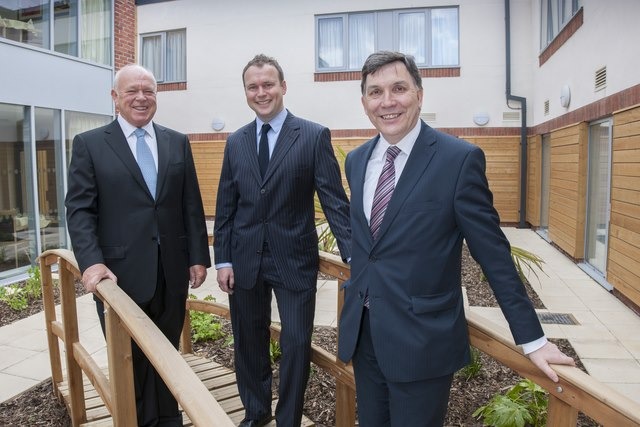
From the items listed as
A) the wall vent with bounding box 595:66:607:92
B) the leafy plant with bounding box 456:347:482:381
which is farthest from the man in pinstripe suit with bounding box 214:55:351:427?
the wall vent with bounding box 595:66:607:92

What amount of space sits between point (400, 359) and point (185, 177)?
5.37ft

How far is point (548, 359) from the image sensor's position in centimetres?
157

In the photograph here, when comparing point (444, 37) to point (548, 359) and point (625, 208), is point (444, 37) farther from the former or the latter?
point (548, 359)

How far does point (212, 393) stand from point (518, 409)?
1877mm

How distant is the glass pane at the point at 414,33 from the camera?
44.4ft

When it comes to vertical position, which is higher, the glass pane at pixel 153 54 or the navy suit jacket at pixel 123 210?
the glass pane at pixel 153 54

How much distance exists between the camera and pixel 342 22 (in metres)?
13.9

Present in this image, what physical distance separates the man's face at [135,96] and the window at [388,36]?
11.3 m

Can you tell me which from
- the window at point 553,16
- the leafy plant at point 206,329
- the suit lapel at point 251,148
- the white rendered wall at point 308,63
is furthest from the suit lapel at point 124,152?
the white rendered wall at point 308,63

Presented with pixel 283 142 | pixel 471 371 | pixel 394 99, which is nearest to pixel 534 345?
pixel 394 99

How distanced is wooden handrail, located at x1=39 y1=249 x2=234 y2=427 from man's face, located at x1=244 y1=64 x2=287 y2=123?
3.54 ft

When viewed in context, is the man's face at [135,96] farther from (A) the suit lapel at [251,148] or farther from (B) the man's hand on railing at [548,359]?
(B) the man's hand on railing at [548,359]

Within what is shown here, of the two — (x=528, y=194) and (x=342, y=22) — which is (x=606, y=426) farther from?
(x=342, y=22)

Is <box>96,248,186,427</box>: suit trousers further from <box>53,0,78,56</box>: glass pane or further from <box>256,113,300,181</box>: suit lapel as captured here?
<box>53,0,78,56</box>: glass pane
